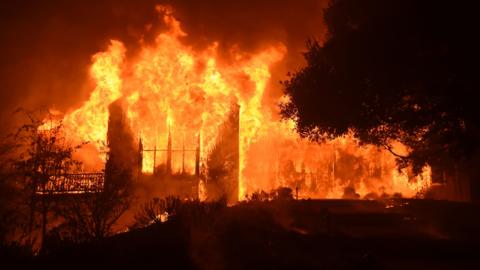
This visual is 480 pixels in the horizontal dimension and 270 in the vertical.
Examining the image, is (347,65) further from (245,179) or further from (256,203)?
(245,179)

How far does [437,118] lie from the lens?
14.4 metres

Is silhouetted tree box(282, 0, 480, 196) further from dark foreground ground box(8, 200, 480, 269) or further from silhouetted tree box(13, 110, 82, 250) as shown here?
silhouetted tree box(13, 110, 82, 250)

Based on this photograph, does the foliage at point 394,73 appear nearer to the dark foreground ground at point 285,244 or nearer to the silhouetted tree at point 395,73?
the silhouetted tree at point 395,73

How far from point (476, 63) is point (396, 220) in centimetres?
924

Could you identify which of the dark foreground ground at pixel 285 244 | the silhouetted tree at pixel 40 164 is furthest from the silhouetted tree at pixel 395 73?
the silhouetted tree at pixel 40 164

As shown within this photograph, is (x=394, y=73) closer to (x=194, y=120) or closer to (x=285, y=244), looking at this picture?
(x=285, y=244)

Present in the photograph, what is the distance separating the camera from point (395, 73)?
557 inches

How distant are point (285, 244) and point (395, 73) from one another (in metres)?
7.04

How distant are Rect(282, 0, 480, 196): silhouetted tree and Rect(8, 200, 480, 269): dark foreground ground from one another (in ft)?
10.9

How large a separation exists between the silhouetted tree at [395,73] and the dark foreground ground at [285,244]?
3.32m

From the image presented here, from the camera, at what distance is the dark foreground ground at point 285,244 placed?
427 inches

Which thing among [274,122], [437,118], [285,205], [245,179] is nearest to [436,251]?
[437,118]

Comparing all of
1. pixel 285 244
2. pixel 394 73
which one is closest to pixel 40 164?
pixel 285 244

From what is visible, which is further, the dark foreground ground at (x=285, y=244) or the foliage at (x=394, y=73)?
the foliage at (x=394, y=73)
